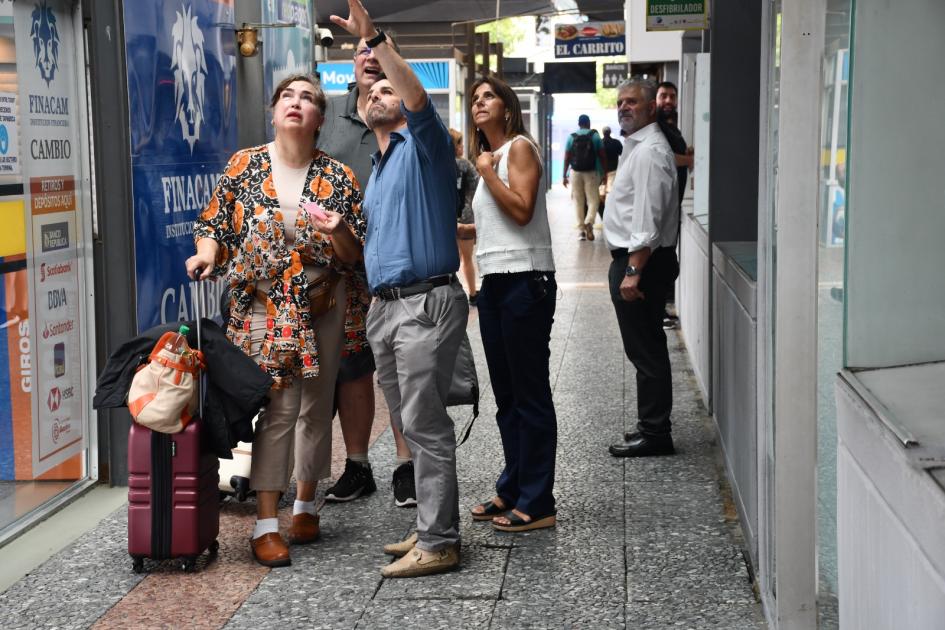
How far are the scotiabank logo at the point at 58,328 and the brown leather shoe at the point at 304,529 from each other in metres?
1.43

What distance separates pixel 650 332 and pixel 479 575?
230 centimetres

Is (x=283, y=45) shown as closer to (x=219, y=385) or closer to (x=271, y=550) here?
(x=219, y=385)

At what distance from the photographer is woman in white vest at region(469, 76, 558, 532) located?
5.23m

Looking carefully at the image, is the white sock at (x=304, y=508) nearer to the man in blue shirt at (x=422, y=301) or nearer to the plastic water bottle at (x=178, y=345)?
the man in blue shirt at (x=422, y=301)

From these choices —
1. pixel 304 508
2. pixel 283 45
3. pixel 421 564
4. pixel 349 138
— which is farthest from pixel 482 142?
pixel 283 45

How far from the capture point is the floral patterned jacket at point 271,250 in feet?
16.4

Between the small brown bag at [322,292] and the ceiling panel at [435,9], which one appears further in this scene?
the ceiling panel at [435,9]

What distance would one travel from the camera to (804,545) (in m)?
3.79

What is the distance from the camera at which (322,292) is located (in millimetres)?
5160

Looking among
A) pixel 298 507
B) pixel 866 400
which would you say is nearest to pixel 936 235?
pixel 866 400

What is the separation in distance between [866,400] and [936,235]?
50 cm

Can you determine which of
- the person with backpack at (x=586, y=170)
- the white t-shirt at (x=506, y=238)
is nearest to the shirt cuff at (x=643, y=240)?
the white t-shirt at (x=506, y=238)

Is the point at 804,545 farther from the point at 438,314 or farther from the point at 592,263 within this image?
the point at 592,263

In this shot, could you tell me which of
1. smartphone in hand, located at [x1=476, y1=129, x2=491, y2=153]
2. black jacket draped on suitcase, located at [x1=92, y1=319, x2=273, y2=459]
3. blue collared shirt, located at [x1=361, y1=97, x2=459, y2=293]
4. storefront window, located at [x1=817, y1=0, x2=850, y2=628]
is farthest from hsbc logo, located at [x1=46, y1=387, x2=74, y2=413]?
storefront window, located at [x1=817, y1=0, x2=850, y2=628]
